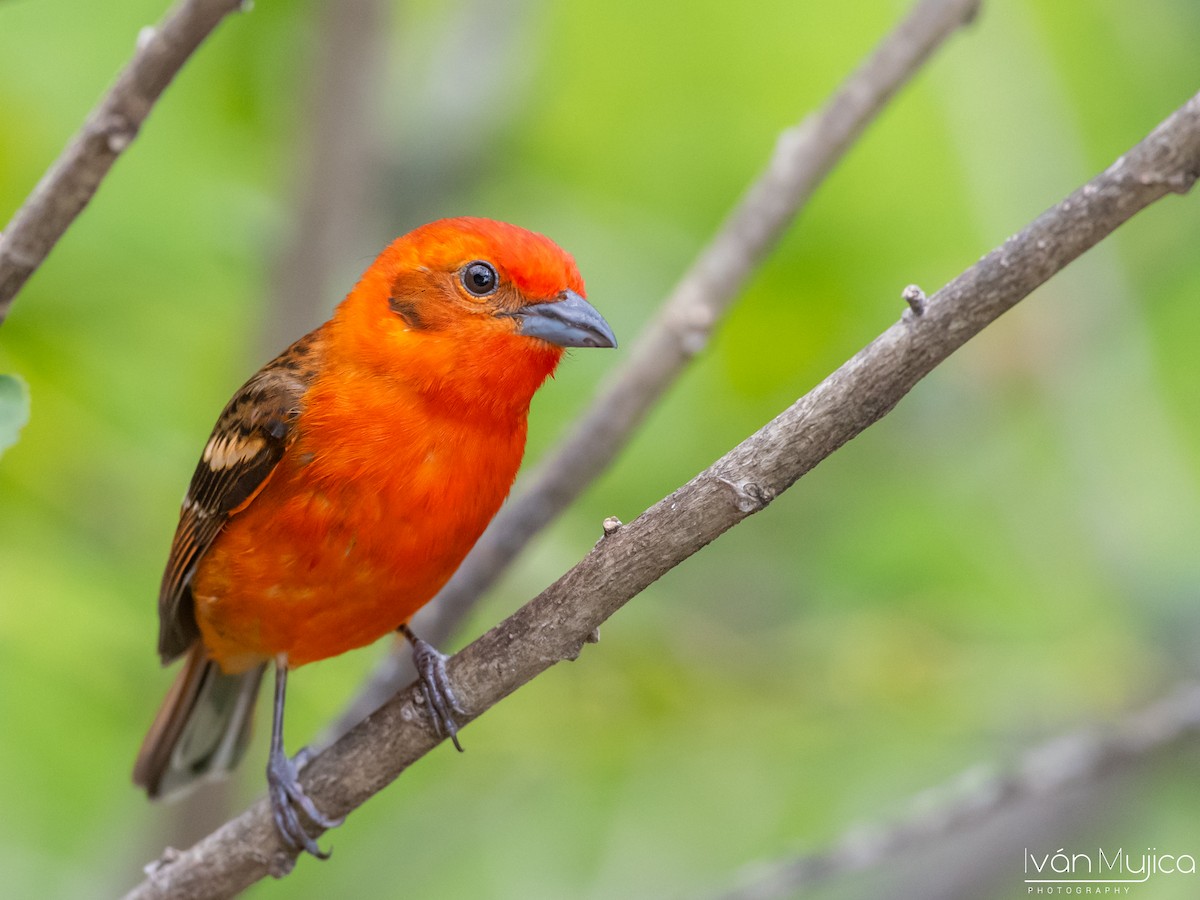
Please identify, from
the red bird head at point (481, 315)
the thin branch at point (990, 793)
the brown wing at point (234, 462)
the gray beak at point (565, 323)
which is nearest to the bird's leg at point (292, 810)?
the brown wing at point (234, 462)

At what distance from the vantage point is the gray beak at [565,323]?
3.98 metres

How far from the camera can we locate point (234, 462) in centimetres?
423

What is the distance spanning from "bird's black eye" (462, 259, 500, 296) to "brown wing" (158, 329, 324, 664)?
1.68 ft

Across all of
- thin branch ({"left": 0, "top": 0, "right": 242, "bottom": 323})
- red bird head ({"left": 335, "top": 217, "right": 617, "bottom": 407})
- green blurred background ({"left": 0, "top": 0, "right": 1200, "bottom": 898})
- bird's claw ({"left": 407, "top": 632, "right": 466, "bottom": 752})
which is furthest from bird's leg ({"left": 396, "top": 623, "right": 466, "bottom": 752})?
green blurred background ({"left": 0, "top": 0, "right": 1200, "bottom": 898})

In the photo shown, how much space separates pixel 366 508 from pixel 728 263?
5.02 ft

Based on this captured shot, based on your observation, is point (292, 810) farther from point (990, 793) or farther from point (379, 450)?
point (990, 793)

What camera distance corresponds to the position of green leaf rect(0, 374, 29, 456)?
107 inches

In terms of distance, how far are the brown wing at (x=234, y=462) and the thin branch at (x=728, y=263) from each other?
36.8 inches

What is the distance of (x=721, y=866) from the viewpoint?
19.4 feet

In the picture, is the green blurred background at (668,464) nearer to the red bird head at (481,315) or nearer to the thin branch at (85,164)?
the red bird head at (481,315)

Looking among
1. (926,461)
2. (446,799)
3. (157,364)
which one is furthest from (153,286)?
(926,461)

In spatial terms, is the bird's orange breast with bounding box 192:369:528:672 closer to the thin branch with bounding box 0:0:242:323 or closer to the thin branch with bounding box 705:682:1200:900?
the thin branch with bounding box 0:0:242:323

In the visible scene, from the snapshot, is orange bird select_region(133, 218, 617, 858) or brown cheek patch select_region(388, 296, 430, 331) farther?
brown cheek patch select_region(388, 296, 430, 331)

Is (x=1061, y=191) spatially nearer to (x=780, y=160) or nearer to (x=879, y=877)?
(x=780, y=160)
